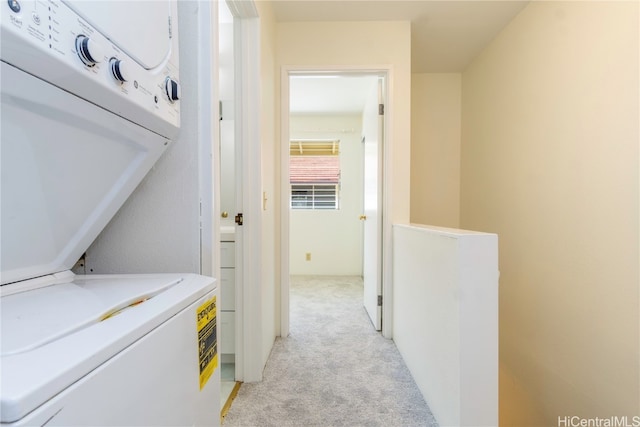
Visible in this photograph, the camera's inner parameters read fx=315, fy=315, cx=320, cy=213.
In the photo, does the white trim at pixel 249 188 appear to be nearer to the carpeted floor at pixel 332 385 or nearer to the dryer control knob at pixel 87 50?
the carpeted floor at pixel 332 385

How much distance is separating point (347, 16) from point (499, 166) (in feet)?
5.64

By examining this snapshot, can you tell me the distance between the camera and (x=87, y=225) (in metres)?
0.77

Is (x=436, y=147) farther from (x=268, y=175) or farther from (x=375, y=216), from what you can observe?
(x=268, y=175)

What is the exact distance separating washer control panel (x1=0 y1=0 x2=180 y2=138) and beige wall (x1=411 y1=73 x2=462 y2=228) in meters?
3.02

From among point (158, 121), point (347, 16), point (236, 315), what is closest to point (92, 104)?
point (158, 121)

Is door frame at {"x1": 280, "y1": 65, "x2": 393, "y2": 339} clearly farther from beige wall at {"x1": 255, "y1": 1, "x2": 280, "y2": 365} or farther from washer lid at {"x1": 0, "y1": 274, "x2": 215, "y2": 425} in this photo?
washer lid at {"x1": 0, "y1": 274, "x2": 215, "y2": 425}

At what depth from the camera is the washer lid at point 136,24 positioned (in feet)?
1.81

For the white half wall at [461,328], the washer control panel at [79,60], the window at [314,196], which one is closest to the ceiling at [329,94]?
the window at [314,196]

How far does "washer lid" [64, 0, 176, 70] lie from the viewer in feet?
1.81

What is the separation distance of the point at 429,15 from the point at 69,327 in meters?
2.71

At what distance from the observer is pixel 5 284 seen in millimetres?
606

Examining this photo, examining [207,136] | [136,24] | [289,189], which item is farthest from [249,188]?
[136,24]

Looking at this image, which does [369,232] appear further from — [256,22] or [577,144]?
[256,22]

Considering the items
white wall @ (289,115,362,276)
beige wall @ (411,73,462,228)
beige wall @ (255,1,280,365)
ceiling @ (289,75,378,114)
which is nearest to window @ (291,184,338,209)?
white wall @ (289,115,362,276)
